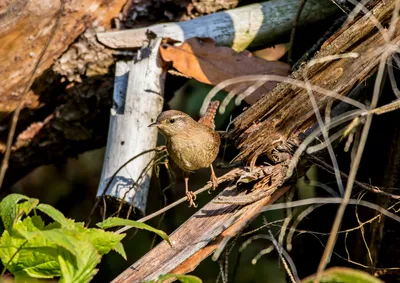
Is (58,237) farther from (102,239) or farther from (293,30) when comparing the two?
(293,30)

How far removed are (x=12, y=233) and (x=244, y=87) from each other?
5.83 ft

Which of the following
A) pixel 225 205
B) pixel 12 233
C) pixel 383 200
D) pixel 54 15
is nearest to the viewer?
pixel 12 233

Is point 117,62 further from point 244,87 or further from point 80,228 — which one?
point 80,228

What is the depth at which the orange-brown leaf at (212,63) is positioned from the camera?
3465 mm

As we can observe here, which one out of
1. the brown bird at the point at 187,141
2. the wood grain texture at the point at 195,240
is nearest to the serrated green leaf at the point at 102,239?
the wood grain texture at the point at 195,240

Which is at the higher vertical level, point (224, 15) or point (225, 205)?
point (224, 15)

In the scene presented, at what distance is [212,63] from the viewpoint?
3.51 meters

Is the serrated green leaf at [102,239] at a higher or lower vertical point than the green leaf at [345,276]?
higher

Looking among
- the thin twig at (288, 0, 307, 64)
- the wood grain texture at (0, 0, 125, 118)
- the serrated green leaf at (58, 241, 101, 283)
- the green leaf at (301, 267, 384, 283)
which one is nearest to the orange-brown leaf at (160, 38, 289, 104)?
the thin twig at (288, 0, 307, 64)

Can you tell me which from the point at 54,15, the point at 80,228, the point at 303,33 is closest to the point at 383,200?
the point at 303,33

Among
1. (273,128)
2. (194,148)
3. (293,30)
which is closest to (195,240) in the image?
(273,128)

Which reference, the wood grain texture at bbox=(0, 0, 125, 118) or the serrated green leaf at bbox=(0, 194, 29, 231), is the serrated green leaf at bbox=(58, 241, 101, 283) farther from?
the wood grain texture at bbox=(0, 0, 125, 118)

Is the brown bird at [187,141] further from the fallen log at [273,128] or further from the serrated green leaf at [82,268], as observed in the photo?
the serrated green leaf at [82,268]

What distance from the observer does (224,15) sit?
375 cm
